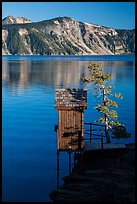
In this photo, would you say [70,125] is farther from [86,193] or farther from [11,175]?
[11,175]

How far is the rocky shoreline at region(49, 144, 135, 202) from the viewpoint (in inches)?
803

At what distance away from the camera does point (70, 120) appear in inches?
1011

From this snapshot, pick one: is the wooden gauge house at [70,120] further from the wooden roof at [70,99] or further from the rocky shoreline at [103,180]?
the rocky shoreline at [103,180]

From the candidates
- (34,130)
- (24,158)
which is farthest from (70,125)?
(34,130)

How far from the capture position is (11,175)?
30078 mm

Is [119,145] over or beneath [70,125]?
beneath

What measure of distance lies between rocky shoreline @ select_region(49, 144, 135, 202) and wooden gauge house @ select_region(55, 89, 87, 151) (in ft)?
7.63

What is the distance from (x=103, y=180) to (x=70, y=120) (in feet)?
16.7

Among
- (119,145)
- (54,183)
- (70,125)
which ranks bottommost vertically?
(54,183)

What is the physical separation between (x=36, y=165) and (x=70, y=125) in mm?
8810

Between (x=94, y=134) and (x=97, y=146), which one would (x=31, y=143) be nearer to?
(x=94, y=134)

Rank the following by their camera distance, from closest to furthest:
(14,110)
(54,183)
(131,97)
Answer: (54,183)
(14,110)
(131,97)

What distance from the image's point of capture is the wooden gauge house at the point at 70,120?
83.8 ft

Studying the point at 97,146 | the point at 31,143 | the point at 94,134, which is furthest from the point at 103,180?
the point at 31,143
